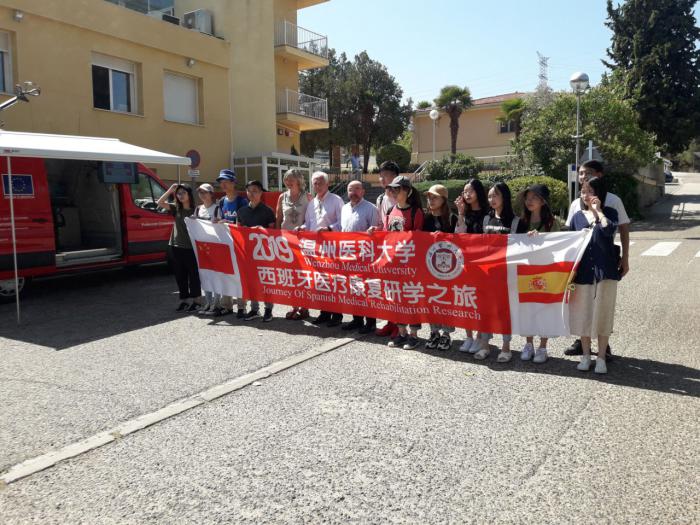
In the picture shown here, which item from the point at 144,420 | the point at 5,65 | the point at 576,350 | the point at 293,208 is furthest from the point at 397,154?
the point at 144,420

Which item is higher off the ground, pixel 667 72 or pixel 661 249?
pixel 667 72

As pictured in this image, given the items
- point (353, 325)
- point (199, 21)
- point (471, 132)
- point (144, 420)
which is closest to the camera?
point (144, 420)

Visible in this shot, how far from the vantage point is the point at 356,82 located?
41.3 m

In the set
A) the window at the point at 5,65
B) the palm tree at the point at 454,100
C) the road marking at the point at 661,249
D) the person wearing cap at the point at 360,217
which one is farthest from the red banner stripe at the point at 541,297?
the palm tree at the point at 454,100

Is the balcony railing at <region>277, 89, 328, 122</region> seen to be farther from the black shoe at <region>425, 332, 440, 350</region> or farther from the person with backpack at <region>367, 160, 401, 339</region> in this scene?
the black shoe at <region>425, 332, 440, 350</region>

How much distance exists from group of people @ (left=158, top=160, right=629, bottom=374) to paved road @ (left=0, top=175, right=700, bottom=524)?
328 mm

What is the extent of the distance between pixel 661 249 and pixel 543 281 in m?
11.7

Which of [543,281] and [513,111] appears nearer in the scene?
[543,281]

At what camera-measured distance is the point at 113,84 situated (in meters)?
18.4

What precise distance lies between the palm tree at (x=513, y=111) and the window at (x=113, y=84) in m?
31.7

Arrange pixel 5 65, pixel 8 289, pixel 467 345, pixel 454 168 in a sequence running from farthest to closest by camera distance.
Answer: pixel 454 168, pixel 5 65, pixel 8 289, pixel 467 345

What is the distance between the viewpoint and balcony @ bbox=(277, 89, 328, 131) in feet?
90.4

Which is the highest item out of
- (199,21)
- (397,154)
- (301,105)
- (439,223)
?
(199,21)

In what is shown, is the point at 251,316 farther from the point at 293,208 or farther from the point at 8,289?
the point at 8,289
